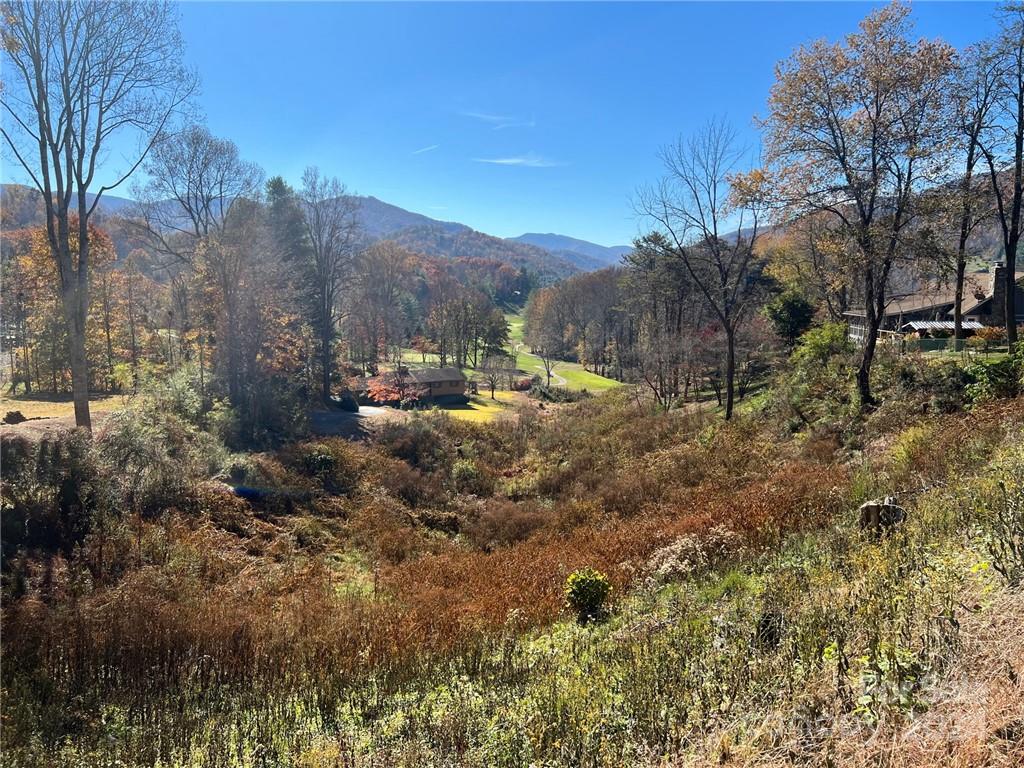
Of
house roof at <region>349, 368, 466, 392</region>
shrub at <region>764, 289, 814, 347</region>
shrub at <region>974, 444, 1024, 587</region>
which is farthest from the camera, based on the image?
house roof at <region>349, 368, 466, 392</region>

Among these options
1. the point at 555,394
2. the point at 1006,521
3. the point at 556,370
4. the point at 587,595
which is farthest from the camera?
the point at 556,370

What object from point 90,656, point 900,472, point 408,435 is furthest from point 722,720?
point 408,435

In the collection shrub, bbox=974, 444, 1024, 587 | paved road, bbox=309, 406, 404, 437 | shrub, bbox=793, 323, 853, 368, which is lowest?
paved road, bbox=309, 406, 404, 437

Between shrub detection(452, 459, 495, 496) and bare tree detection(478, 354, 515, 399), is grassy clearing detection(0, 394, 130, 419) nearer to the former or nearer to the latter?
shrub detection(452, 459, 495, 496)

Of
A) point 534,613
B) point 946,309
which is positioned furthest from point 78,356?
point 946,309

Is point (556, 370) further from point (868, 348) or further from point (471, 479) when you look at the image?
point (868, 348)

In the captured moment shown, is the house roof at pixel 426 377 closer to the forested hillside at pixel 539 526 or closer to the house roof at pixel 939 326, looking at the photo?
the forested hillside at pixel 539 526

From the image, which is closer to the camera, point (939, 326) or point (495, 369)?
point (939, 326)

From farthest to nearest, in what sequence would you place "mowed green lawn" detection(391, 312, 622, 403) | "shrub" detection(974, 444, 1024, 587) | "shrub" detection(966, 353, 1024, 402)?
1. "mowed green lawn" detection(391, 312, 622, 403)
2. "shrub" detection(966, 353, 1024, 402)
3. "shrub" detection(974, 444, 1024, 587)

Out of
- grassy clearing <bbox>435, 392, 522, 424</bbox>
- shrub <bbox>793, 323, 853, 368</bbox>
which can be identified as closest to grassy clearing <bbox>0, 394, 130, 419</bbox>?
grassy clearing <bbox>435, 392, 522, 424</bbox>

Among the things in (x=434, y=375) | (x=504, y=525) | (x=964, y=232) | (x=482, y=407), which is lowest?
(x=504, y=525)

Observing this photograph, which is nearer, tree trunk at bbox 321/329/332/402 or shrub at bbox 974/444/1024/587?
shrub at bbox 974/444/1024/587

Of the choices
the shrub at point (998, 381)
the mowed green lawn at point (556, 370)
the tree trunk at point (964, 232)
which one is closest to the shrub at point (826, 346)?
the tree trunk at point (964, 232)

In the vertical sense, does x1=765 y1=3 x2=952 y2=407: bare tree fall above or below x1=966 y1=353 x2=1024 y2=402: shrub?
above
